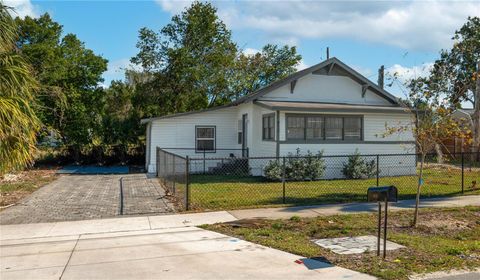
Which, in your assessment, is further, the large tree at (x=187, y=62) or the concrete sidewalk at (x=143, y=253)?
the large tree at (x=187, y=62)

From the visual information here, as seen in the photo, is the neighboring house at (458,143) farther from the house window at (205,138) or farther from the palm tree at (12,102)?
the house window at (205,138)

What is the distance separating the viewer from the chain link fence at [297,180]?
39.0 feet

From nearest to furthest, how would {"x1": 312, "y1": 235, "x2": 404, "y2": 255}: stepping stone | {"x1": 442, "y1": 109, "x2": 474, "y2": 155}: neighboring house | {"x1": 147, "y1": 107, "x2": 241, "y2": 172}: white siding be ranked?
{"x1": 312, "y1": 235, "x2": 404, "y2": 255}: stepping stone
{"x1": 442, "y1": 109, "x2": 474, "y2": 155}: neighboring house
{"x1": 147, "y1": 107, "x2": 241, "y2": 172}: white siding

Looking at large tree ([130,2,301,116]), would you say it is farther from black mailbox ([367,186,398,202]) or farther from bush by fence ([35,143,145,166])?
black mailbox ([367,186,398,202])

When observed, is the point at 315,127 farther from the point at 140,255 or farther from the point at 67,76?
the point at 67,76

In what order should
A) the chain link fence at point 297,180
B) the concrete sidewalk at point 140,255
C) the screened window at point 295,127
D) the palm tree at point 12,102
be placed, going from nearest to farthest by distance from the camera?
the concrete sidewalk at point 140,255, the palm tree at point 12,102, the chain link fence at point 297,180, the screened window at point 295,127

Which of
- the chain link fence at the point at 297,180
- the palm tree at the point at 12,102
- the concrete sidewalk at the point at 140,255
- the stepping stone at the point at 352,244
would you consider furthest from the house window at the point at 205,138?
the stepping stone at the point at 352,244

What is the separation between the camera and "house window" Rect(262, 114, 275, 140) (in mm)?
18019

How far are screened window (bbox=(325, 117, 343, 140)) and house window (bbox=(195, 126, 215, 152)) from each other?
6.24 m

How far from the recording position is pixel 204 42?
2770cm

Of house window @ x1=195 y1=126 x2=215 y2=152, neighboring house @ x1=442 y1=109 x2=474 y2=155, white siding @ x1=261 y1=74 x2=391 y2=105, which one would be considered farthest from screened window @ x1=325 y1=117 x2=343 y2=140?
house window @ x1=195 y1=126 x2=215 y2=152

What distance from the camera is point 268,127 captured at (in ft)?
61.0

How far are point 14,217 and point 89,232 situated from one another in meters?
2.77

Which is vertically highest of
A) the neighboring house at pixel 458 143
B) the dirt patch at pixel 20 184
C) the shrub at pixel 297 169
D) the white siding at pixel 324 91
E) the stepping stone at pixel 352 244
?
the white siding at pixel 324 91
